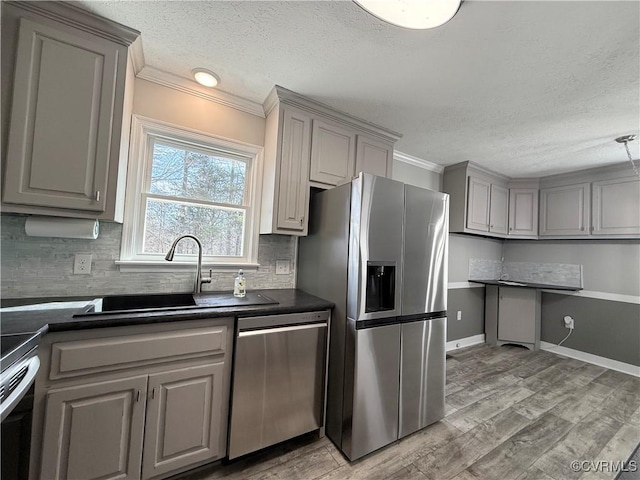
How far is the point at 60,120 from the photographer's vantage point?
1351 millimetres

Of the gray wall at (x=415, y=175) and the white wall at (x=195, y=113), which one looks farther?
the gray wall at (x=415, y=175)

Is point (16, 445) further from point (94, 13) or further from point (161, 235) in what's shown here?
point (94, 13)

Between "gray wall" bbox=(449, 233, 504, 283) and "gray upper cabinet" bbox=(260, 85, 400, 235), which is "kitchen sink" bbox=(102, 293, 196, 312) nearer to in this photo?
"gray upper cabinet" bbox=(260, 85, 400, 235)

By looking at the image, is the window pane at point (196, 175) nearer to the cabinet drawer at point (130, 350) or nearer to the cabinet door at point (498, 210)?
the cabinet drawer at point (130, 350)

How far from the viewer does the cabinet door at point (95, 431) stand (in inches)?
44.9

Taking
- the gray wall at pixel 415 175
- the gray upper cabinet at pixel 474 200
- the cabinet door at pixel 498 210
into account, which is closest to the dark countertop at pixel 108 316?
the gray wall at pixel 415 175

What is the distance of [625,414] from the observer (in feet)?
7.27

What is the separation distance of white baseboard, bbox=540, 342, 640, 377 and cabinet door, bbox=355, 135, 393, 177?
11.8 feet

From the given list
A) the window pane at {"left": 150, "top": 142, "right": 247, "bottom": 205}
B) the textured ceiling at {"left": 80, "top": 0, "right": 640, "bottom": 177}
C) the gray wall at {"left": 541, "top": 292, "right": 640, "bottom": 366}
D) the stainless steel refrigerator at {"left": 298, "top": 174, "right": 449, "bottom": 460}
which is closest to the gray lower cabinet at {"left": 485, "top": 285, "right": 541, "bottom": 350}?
the gray wall at {"left": 541, "top": 292, "right": 640, "bottom": 366}

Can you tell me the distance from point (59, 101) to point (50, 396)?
1.43 m

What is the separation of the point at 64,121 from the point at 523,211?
5.05 meters

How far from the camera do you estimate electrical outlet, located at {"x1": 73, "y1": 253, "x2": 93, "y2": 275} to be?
1.62 m

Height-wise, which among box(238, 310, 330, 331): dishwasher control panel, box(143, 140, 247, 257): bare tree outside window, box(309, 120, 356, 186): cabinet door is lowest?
box(238, 310, 330, 331): dishwasher control panel

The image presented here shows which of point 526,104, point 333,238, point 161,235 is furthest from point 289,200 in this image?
point 526,104
